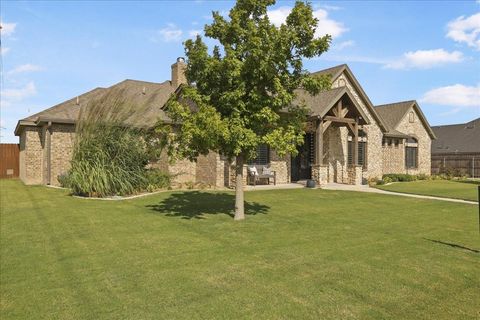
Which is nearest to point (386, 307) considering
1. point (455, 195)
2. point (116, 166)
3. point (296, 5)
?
point (296, 5)

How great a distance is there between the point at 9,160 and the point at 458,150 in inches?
1443

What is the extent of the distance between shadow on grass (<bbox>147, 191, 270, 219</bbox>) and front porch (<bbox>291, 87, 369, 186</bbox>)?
641 cm

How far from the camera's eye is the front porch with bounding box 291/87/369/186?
18.2m

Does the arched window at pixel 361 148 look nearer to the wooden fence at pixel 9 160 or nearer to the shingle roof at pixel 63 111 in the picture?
the shingle roof at pixel 63 111

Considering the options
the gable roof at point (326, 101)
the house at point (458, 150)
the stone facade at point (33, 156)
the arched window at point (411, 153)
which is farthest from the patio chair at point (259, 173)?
the house at point (458, 150)

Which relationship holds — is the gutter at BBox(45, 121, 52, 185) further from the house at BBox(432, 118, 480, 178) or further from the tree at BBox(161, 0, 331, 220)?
the house at BBox(432, 118, 480, 178)

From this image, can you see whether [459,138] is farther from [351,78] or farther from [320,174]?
[320,174]

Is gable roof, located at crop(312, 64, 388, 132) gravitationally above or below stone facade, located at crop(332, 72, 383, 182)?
above

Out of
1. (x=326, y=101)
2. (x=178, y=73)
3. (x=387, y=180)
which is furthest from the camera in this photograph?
(x=178, y=73)

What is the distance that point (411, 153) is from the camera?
28938mm

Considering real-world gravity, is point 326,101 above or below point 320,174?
above

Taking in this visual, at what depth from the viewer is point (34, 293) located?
4762 millimetres

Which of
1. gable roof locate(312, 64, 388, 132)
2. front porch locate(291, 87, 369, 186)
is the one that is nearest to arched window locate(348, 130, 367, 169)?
front porch locate(291, 87, 369, 186)

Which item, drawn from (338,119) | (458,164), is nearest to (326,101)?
(338,119)
